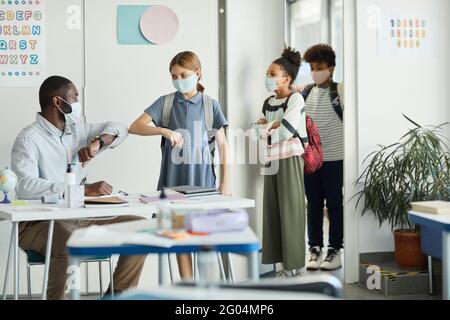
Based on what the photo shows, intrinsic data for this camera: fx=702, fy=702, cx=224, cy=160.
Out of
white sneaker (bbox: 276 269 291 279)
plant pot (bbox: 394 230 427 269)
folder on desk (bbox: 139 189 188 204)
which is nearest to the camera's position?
folder on desk (bbox: 139 189 188 204)

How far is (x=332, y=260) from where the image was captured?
5129mm

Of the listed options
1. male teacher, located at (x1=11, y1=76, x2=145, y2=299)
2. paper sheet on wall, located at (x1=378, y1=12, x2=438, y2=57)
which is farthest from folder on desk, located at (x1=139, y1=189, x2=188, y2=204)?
paper sheet on wall, located at (x1=378, y1=12, x2=438, y2=57)

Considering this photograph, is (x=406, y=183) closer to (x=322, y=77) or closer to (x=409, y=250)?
(x=409, y=250)

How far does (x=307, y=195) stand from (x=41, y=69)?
84.9 inches

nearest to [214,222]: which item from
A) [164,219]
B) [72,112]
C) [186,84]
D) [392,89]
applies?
[164,219]

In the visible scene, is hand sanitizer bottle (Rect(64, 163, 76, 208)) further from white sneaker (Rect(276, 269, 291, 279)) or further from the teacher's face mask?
white sneaker (Rect(276, 269, 291, 279))

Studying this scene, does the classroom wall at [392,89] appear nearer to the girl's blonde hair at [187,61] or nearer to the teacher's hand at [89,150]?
the girl's blonde hair at [187,61]

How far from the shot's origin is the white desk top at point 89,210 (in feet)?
10.0

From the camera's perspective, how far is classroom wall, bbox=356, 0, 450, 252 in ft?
15.7

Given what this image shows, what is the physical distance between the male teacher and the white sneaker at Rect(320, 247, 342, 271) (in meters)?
1.82

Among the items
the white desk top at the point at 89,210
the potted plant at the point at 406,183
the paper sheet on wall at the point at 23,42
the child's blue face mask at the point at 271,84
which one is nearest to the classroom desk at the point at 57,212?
the white desk top at the point at 89,210

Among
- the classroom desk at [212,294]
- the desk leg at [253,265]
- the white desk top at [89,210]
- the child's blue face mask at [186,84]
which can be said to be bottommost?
the desk leg at [253,265]

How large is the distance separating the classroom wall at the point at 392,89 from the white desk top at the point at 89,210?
1.65m

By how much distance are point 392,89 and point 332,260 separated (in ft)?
4.30
